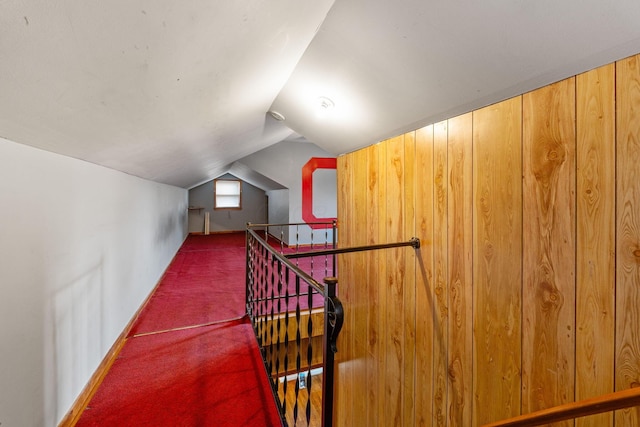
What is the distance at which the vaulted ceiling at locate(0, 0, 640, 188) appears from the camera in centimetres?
73

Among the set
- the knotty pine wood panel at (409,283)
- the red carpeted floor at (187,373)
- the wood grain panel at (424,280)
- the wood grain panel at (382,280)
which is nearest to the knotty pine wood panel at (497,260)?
the wood grain panel at (424,280)

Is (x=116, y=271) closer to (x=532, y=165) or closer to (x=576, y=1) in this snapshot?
(x=532, y=165)

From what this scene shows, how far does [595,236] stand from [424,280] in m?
0.82

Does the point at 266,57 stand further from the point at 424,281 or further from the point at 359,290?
the point at 359,290

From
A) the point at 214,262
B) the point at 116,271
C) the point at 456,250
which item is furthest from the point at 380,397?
the point at 214,262

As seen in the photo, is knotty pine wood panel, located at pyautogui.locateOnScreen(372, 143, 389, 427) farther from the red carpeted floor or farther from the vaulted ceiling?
the red carpeted floor

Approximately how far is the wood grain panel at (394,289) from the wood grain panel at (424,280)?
0.44 ft

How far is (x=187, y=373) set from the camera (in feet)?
6.02

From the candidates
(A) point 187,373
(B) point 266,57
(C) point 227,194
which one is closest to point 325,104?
(B) point 266,57

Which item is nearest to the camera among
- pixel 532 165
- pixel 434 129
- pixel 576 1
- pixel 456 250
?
pixel 576 1

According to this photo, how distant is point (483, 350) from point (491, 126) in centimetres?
101

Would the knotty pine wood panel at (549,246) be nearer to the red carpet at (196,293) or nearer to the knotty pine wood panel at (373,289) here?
the knotty pine wood panel at (373,289)

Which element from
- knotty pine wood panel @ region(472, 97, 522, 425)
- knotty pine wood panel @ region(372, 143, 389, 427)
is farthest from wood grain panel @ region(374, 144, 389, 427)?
knotty pine wood panel @ region(472, 97, 522, 425)

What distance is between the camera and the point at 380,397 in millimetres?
1935
